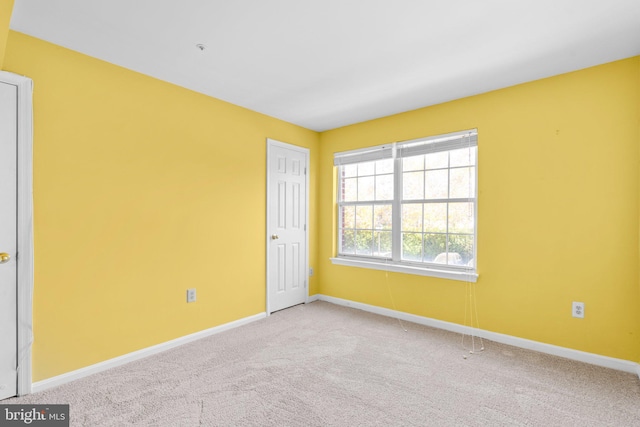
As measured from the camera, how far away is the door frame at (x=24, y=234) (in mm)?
2139

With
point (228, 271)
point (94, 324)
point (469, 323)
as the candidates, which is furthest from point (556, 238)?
point (94, 324)

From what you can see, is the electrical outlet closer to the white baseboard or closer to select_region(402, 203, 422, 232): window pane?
the white baseboard

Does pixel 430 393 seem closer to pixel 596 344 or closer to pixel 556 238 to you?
pixel 596 344

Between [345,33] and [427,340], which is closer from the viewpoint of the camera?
[345,33]

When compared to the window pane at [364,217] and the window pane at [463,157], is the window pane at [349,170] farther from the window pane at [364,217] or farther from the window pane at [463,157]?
the window pane at [463,157]

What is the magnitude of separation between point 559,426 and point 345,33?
2828 mm

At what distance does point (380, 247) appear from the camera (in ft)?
13.4

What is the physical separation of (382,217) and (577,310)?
2107 mm

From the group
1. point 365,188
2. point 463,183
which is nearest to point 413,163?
point 463,183

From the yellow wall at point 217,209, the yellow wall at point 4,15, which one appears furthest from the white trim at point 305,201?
the yellow wall at point 4,15

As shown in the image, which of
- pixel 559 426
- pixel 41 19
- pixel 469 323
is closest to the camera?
pixel 559 426

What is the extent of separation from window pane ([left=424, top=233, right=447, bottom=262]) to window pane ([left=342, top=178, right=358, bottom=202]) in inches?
46.3

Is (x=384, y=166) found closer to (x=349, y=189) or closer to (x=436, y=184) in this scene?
(x=349, y=189)

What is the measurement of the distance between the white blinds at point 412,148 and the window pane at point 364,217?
65 centimetres
